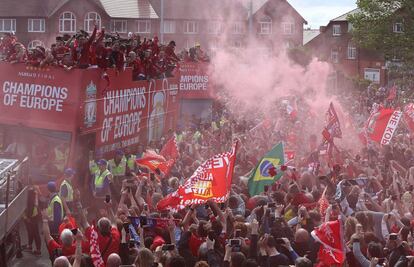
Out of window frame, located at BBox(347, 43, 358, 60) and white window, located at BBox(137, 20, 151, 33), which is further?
window frame, located at BBox(347, 43, 358, 60)

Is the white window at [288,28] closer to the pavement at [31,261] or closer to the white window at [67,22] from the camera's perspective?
the white window at [67,22]

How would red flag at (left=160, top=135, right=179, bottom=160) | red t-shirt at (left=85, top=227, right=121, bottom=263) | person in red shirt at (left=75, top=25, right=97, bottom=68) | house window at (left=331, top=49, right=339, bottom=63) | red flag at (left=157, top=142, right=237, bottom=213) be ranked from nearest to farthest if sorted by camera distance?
red t-shirt at (left=85, top=227, right=121, bottom=263) < red flag at (left=157, top=142, right=237, bottom=213) < person in red shirt at (left=75, top=25, right=97, bottom=68) < red flag at (left=160, top=135, right=179, bottom=160) < house window at (left=331, top=49, right=339, bottom=63)

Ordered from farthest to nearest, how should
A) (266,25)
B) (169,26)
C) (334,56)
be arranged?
(334,56) < (266,25) < (169,26)

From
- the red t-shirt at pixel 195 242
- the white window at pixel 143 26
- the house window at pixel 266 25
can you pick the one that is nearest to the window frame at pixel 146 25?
the white window at pixel 143 26

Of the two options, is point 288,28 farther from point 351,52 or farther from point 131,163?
point 131,163

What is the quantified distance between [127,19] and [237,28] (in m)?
9.97

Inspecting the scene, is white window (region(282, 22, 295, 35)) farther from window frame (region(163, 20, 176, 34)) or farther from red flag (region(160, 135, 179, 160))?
red flag (region(160, 135, 179, 160))

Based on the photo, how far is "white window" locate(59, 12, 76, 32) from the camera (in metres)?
75.1

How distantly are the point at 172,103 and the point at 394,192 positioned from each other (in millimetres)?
11457

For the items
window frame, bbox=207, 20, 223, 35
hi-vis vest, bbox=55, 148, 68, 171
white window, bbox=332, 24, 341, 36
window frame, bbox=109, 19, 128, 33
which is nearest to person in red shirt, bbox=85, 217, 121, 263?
hi-vis vest, bbox=55, 148, 68, 171

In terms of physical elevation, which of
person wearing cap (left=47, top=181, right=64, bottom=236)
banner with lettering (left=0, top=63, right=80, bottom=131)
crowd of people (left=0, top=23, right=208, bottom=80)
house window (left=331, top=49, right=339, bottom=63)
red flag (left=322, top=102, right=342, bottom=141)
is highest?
house window (left=331, top=49, right=339, bottom=63)

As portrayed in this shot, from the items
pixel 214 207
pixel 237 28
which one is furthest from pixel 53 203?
pixel 237 28

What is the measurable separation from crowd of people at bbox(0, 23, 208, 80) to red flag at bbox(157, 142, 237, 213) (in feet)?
16.6

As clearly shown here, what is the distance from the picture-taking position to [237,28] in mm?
74125
